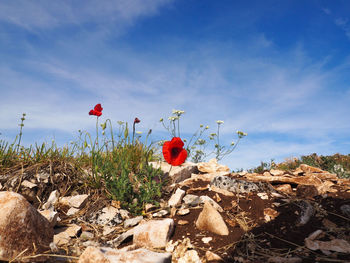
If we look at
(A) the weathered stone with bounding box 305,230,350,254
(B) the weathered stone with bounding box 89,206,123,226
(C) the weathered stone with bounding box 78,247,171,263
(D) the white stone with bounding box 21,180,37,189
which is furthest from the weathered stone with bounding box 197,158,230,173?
(C) the weathered stone with bounding box 78,247,171,263

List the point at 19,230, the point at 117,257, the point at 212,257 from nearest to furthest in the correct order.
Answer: the point at 117,257 → the point at 212,257 → the point at 19,230

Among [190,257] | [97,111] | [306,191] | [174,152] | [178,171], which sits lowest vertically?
[190,257]

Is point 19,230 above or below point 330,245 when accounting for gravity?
above

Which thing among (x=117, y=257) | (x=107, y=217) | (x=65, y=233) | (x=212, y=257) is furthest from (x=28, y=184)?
(x=212, y=257)

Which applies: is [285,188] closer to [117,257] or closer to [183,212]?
[183,212]

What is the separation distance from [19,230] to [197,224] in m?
2.01

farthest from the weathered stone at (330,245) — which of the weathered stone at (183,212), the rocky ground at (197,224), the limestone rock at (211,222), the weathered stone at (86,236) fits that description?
the weathered stone at (86,236)

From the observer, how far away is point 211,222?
3.50m

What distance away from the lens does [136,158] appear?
585 centimetres

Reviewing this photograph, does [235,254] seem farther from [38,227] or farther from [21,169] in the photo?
[21,169]

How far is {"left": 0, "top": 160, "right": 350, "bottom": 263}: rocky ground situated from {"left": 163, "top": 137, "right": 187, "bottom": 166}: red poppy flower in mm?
578

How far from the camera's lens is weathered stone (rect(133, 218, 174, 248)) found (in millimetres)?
3457

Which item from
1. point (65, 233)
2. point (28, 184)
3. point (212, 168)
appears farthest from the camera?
point (212, 168)

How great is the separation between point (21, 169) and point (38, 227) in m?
3.01
